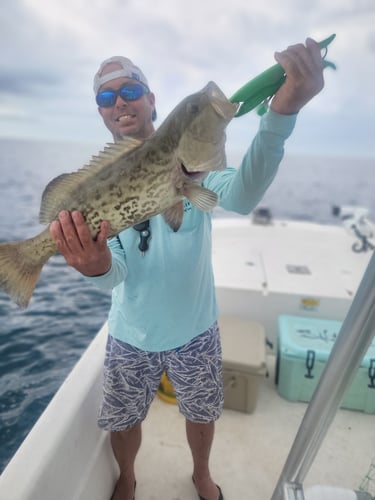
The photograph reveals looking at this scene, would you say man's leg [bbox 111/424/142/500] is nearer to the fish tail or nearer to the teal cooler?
the fish tail

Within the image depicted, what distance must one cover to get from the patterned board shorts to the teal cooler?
1.51m

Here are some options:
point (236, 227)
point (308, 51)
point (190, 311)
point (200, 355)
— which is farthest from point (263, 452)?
point (236, 227)

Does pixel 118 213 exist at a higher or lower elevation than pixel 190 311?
higher

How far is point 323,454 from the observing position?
2.22 meters

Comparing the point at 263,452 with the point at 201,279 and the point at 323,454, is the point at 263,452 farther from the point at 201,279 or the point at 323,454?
the point at 201,279

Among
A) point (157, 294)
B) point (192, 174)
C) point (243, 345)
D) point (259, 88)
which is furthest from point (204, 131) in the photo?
point (243, 345)

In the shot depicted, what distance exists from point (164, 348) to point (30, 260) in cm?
97

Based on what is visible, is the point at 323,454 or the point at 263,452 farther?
the point at 263,452

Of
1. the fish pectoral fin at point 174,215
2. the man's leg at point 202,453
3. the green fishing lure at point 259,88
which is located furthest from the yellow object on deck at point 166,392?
the green fishing lure at point 259,88

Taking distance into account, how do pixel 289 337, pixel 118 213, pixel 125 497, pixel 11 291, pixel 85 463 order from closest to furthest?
pixel 118 213 → pixel 11 291 → pixel 85 463 → pixel 125 497 → pixel 289 337

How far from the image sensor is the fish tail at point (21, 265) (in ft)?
5.85

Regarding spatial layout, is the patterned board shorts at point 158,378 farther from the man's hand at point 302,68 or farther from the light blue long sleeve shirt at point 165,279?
the man's hand at point 302,68

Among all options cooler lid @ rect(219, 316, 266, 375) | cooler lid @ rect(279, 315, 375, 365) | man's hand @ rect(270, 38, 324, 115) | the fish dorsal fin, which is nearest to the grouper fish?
the fish dorsal fin

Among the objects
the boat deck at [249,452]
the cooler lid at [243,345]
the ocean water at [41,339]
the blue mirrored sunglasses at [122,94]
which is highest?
the blue mirrored sunglasses at [122,94]
